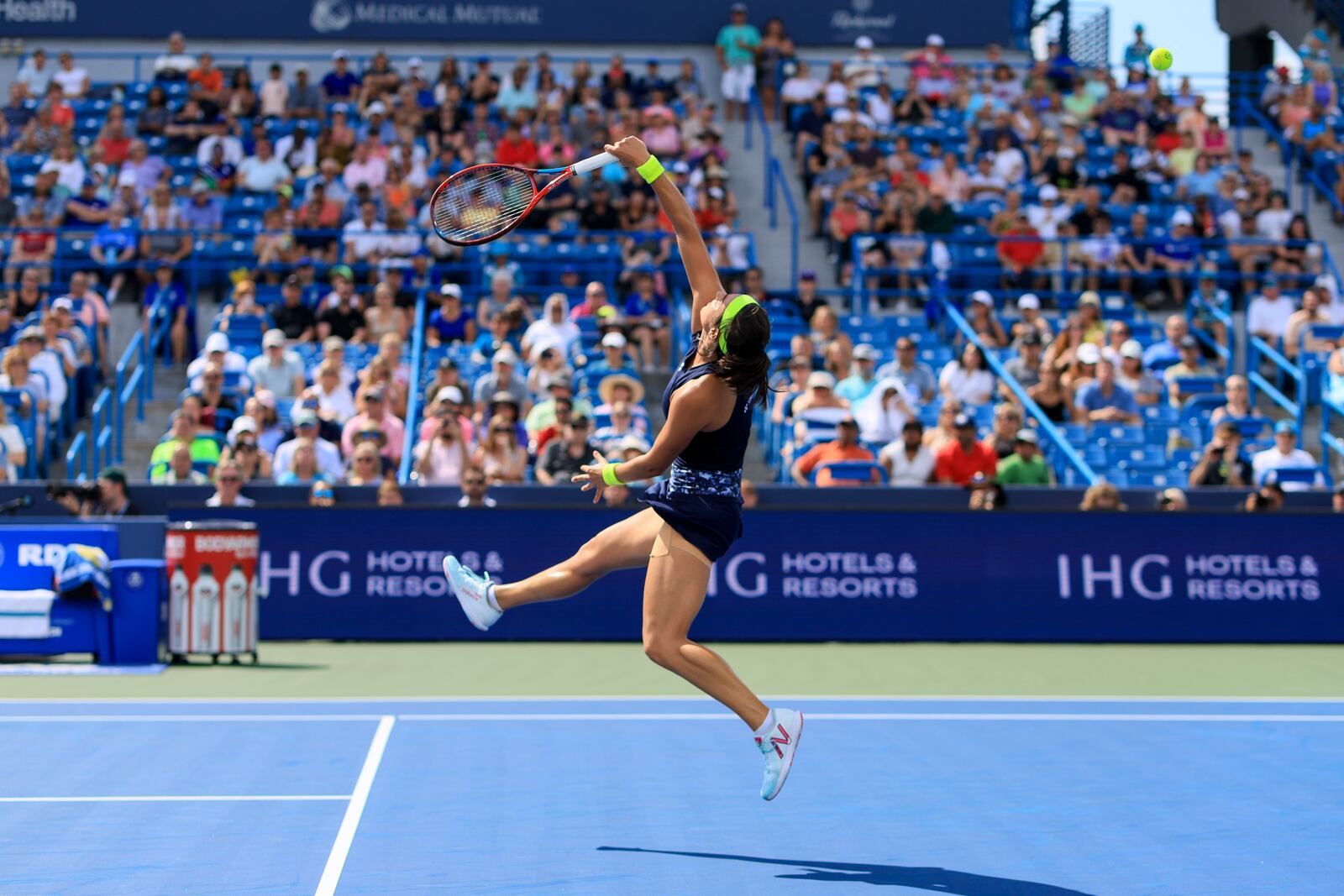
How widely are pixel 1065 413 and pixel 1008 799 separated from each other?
35.4 ft

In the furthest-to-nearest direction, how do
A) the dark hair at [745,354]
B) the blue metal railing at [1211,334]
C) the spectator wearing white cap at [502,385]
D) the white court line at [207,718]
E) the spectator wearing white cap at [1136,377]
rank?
the blue metal railing at [1211,334], the spectator wearing white cap at [1136,377], the spectator wearing white cap at [502,385], the white court line at [207,718], the dark hair at [745,354]

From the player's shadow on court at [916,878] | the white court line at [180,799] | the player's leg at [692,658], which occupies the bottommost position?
the player's shadow on court at [916,878]

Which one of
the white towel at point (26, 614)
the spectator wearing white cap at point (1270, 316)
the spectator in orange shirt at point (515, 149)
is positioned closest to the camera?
the white towel at point (26, 614)

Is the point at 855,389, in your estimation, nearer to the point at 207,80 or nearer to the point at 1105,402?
the point at 1105,402

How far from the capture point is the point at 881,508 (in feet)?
45.1

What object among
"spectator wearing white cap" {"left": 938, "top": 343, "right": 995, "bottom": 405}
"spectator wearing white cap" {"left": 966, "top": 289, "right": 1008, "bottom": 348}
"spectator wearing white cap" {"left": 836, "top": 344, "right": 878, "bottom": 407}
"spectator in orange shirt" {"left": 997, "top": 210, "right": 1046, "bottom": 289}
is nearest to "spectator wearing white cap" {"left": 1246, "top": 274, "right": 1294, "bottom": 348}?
"spectator in orange shirt" {"left": 997, "top": 210, "right": 1046, "bottom": 289}

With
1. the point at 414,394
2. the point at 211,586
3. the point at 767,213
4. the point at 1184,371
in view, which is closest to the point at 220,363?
the point at 414,394

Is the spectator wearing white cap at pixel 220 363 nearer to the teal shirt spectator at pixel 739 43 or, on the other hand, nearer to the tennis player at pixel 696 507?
the teal shirt spectator at pixel 739 43

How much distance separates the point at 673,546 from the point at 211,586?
627 cm

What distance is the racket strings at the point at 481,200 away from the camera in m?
7.22

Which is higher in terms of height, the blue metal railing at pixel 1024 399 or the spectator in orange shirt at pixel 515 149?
the spectator in orange shirt at pixel 515 149

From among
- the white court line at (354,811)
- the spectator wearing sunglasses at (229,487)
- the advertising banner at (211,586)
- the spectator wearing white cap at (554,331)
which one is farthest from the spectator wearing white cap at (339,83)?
the white court line at (354,811)

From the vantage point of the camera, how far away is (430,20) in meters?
24.8

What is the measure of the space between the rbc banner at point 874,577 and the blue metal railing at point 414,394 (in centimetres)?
Result: 162
